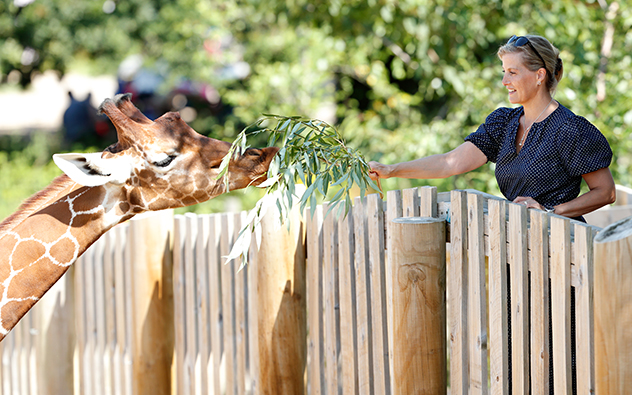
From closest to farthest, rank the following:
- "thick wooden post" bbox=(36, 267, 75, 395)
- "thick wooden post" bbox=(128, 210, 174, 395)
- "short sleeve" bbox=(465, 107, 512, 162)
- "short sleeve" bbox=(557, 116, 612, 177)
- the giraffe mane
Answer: "short sleeve" bbox=(557, 116, 612, 177) < the giraffe mane < "short sleeve" bbox=(465, 107, 512, 162) < "thick wooden post" bbox=(128, 210, 174, 395) < "thick wooden post" bbox=(36, 267, 75, 395)

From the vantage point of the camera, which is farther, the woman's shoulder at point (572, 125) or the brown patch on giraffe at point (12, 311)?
the brown patch on giraffe at point (12, 311)

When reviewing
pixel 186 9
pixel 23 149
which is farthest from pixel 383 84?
pixel 23 149

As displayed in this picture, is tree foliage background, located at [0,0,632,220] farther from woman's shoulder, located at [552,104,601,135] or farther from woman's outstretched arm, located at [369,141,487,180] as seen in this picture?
woman's shoulder, located at [552,104,601,135]

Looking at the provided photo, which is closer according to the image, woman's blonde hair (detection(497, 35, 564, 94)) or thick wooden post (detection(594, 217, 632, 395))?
thick wooden post (detection(594, 217, 632, 395))

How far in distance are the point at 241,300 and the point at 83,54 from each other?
12906 mm

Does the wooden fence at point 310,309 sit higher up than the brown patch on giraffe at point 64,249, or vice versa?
the brown patch on giraffe at point 64,249

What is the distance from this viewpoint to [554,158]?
2.40m

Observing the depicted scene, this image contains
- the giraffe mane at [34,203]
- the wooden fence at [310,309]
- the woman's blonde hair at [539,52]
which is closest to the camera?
the wooden fence at [310,309]

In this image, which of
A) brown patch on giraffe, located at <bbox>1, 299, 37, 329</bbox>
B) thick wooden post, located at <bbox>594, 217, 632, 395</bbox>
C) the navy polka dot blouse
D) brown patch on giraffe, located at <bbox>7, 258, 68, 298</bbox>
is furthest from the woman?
brown patch on giraffe, located at <bbox>1, 299, 37, 329</bbox>

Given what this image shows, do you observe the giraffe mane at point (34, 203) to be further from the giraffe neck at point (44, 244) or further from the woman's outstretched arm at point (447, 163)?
the woman's outstretched arm at point (447, 163)

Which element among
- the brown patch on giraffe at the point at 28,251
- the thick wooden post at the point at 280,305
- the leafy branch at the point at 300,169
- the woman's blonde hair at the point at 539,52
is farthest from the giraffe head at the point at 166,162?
the woman's blonde hair at the point at 539,52

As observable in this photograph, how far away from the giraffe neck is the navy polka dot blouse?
1.67m

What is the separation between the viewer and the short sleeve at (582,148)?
235 cm

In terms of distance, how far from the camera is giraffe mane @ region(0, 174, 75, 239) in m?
2.60
